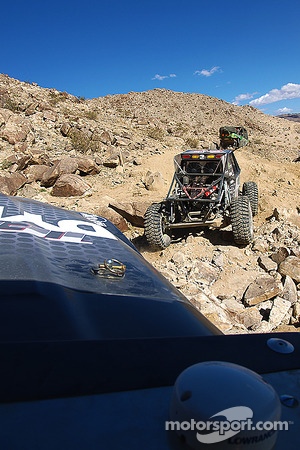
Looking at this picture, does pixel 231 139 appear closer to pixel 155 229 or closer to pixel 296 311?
pixel 155 229

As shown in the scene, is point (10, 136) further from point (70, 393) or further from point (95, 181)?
point (70, 393)

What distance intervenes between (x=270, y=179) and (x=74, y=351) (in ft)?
36.5

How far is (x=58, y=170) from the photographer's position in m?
9.70

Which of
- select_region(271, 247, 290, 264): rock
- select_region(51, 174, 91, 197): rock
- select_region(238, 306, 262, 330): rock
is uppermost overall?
select_region(51, 174, 91, 197): rock

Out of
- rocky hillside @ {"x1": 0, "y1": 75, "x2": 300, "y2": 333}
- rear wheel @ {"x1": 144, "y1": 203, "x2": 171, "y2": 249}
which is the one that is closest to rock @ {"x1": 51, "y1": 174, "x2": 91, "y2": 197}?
rocky hillside @ {"x1": 0, "y1": 75, "x2": 300, "y2": 333}

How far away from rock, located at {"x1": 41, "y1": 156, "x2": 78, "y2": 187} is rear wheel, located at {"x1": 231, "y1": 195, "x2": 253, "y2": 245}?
524 cm

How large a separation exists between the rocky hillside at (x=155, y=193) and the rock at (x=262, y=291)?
14 mm

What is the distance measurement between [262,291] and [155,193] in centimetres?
534

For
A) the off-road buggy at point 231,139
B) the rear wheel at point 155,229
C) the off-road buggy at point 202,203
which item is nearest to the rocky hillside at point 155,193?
the rear wheel at point 155,229

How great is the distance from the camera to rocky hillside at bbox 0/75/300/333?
16.5 ft

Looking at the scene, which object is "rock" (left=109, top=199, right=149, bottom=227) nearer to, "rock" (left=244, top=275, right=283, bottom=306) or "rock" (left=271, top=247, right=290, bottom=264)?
"rock" (left=271, top=247, right=290, bottom=264)

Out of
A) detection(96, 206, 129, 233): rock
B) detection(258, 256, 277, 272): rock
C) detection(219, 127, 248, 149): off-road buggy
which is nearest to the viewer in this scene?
detection(258, 256, 277, 272): rock

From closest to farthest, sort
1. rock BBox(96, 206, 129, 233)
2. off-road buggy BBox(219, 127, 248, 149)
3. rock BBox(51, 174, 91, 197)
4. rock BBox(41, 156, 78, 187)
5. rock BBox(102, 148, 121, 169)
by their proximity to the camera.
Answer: rock BBox(96, 206, 129, 233)
rock BBox(51, 174, 91, 197)
rock BBox(41, 156, 78, 187)
rock BBox(102, 148, 121, 169)
off-road buggy BBox(219, 127, 248, 149)

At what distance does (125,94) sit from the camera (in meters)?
44.5
